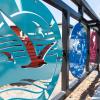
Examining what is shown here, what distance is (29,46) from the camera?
3285mm

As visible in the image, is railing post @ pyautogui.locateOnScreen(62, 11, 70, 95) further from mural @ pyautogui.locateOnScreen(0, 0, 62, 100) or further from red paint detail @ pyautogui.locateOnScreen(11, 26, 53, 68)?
red paint detail @ pyautogui.locateOnScreen(11, 26, 53, 68)

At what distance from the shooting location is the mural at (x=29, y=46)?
2746 millimetres

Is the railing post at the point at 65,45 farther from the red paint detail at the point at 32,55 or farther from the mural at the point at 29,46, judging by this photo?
the red paint detail at the point at 32,55

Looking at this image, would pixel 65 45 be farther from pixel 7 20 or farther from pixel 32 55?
pixel 7 20

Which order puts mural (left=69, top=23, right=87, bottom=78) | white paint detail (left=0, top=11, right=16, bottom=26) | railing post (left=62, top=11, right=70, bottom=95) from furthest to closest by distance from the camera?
mural (left=69, top=23, right=87, bottom=78) → railing post (left=62, top=11, right=70, bottom=95) → white paint detail (left=0, top=11, right=16, bottom=26)

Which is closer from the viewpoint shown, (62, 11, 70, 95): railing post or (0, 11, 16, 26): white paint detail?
(0, 11, 16, 26): white paint detail

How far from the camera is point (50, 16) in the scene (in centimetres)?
385

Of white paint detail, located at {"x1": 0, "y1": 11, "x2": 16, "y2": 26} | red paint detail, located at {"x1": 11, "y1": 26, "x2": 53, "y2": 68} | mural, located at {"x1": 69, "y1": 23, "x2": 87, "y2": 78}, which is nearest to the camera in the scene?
white paint detail, located at {"x1": 0, "y1": 11, "x2": 16, "y2": 26}

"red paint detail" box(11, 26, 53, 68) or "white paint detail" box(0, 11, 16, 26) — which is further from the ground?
"white paint detail" box(0, 11, 16, 26)

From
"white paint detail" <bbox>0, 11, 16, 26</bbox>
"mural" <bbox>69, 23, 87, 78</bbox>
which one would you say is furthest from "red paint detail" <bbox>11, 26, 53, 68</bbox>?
"mural" <bbox>69, 23, 87, 78</bbox>

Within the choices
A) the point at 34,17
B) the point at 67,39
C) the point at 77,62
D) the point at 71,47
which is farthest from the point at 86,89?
the point at 34,17

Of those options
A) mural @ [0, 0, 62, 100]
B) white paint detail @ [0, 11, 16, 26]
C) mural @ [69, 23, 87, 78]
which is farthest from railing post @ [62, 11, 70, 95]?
white paint detail @ [0, 11, 16, 26]

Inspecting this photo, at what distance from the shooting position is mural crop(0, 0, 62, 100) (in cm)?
275

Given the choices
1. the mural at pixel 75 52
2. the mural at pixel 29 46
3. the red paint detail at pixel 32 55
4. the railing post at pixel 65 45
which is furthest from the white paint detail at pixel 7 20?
the mural at pixel 75 52
